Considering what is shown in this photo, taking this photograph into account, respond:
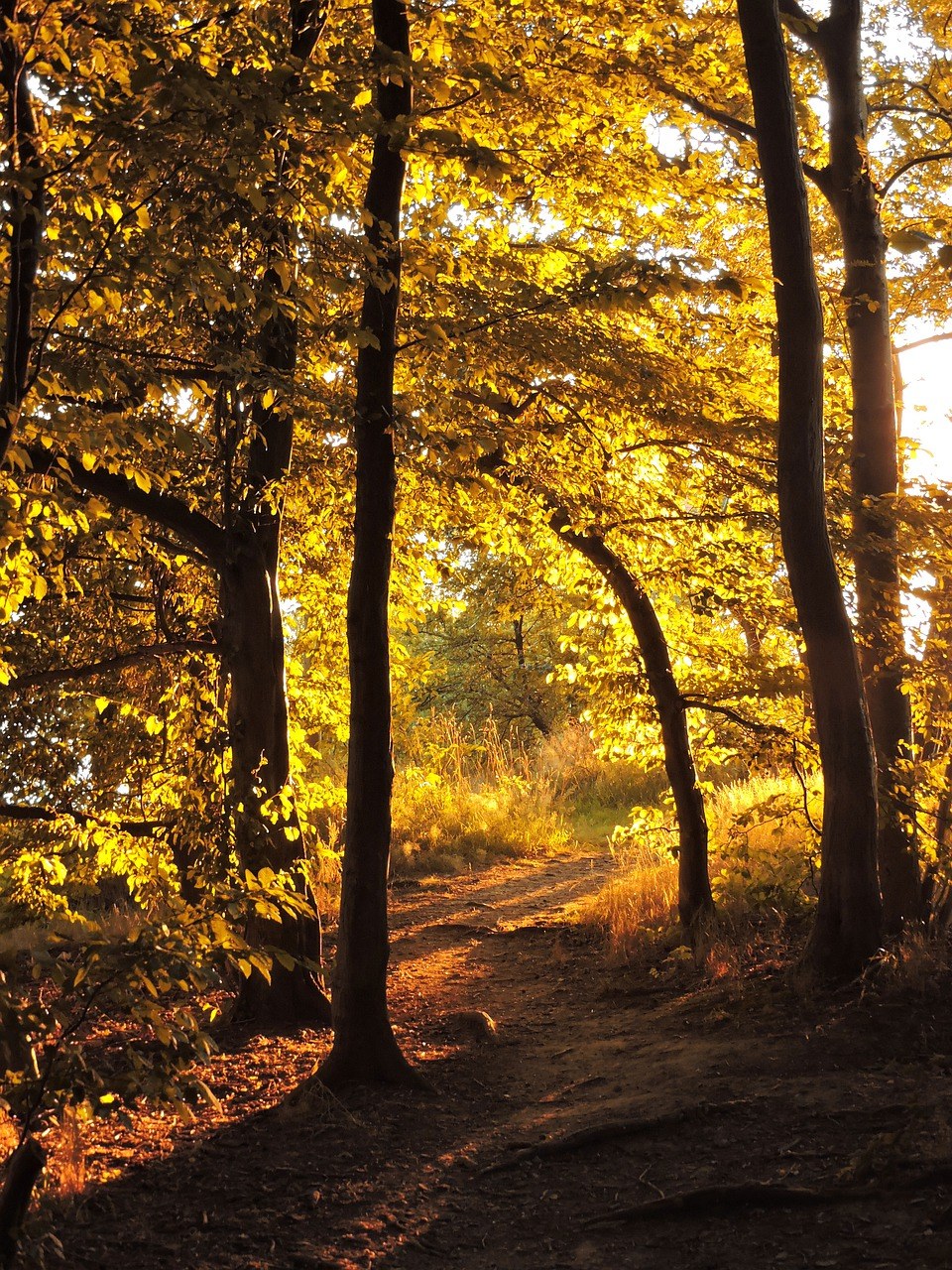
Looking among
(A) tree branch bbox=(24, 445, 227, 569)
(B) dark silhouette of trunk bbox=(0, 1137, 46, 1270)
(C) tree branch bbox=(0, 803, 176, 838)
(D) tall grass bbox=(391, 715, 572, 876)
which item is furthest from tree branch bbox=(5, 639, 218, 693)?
(D) tall grass bbox=(391, 715, 572, 876)

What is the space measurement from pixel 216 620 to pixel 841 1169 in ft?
17.4

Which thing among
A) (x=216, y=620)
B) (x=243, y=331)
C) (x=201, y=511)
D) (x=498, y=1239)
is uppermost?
(x=243, y=331)

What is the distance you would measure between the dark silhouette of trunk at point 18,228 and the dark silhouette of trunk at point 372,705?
8.14 feet

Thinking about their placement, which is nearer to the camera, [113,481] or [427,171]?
[113,481]

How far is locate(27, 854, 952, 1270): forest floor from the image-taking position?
3.91 meters

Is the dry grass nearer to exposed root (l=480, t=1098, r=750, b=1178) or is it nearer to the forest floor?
the forest floor

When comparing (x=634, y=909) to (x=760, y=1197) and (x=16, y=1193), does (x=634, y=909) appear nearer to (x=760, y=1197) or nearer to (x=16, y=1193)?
(x=760, y=1197)

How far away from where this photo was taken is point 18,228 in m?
3.39

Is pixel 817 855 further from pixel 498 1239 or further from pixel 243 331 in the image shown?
pixel 243 331

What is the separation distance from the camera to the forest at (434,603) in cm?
399

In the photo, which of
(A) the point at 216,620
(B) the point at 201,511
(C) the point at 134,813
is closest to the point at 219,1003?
(C) the point at 134,813

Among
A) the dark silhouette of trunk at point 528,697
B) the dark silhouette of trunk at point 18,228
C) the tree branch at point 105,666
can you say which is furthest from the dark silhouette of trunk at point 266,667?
the dark silhouette of trunk at point 528,697

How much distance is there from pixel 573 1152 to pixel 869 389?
18.4 ft

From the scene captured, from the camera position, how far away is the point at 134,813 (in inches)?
302
